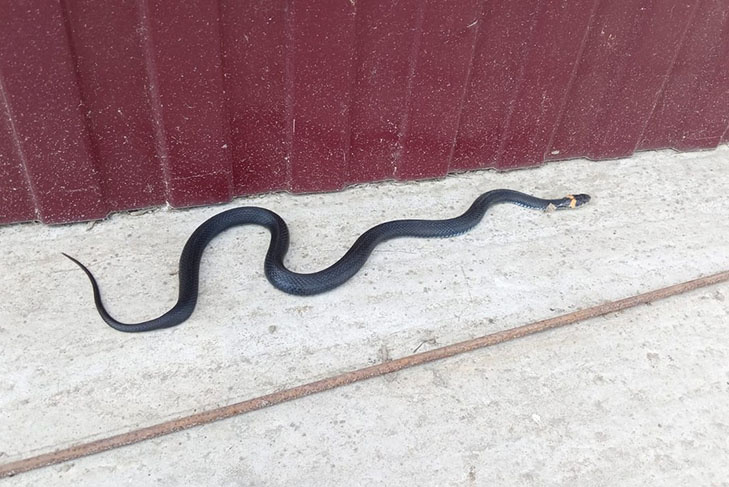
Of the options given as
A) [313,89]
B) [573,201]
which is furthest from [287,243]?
[573,201]

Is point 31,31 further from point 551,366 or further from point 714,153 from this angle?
point 714,153

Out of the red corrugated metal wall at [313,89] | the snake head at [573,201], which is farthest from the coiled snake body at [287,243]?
the red corrugated metal wall at [313,89]

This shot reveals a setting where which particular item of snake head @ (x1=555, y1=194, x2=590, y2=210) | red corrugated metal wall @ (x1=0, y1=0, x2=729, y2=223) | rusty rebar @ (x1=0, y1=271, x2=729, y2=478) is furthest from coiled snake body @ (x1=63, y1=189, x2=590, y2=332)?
rusty rebar @ (x1=0, y1=271, x2=729, y2=478)

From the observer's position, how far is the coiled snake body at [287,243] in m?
2.63

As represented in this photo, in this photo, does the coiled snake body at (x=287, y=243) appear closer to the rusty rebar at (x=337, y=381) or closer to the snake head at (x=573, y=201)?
the snake head at (x=573, y=201)

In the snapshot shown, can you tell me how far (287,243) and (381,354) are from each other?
32.7 inches

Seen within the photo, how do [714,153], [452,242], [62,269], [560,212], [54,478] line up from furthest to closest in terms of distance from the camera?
[714,153] < [560,212] < [452,242] < [62,269] < [54,478]

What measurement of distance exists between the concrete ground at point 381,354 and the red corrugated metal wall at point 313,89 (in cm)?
26

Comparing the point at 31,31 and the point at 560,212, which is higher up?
the point at 31,31

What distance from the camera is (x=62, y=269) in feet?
9.23

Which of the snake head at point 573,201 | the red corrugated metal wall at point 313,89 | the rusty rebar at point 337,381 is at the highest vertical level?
the red corrugated metal wall at point 313,89

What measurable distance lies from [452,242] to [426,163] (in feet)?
2.03

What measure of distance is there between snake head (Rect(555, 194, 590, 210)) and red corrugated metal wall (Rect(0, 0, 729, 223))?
426mm

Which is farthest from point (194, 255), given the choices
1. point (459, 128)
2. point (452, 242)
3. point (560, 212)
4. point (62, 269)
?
point (560, 212)
